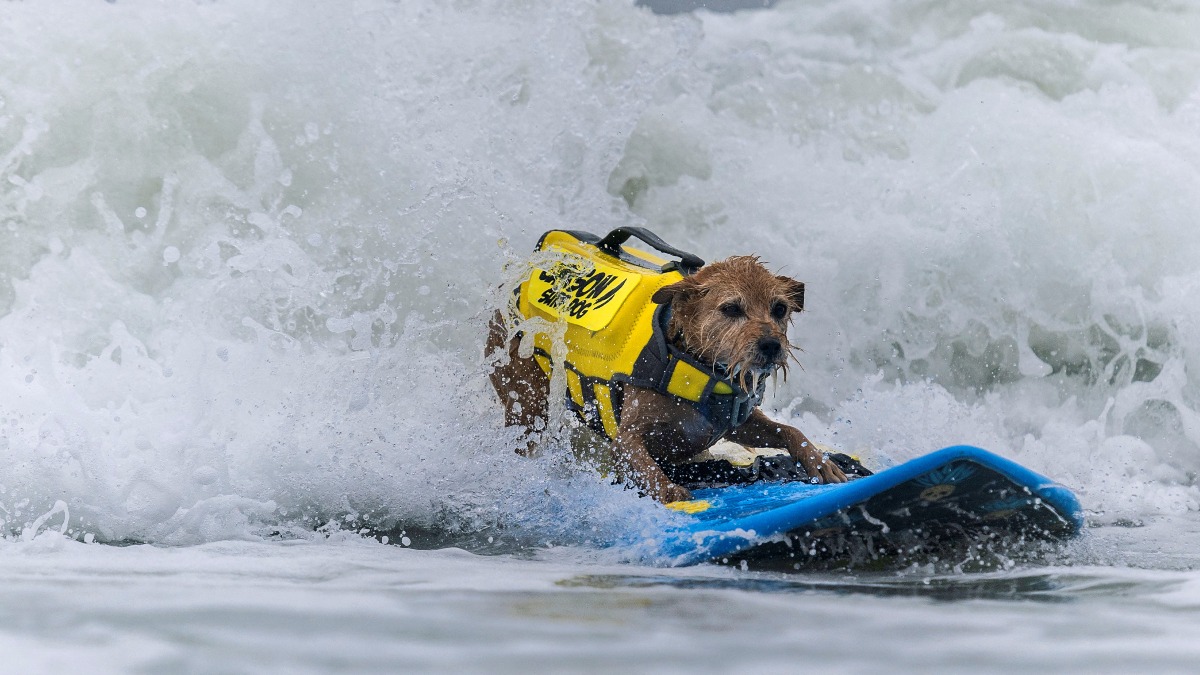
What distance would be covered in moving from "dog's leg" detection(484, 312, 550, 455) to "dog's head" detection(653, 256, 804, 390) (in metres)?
0.86

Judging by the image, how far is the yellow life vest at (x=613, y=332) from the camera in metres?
4.56

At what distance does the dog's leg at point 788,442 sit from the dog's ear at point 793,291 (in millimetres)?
471

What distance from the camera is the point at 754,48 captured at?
9625 mm

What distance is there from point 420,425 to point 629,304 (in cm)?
103

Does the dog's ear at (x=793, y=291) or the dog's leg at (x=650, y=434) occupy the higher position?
the dog's ear at (x=793, y=291)

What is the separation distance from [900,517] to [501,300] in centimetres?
220

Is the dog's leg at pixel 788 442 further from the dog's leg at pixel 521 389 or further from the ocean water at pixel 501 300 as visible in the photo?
the dog's leg at pixel 521 389

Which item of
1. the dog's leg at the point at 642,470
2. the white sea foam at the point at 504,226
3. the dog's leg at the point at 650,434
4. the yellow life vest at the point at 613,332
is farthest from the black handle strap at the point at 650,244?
the dog's leg at the point at 642,470

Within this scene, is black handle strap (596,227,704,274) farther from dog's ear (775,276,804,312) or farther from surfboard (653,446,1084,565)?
surfboard (653,446,1084,565)

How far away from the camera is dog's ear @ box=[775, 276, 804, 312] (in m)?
4.59

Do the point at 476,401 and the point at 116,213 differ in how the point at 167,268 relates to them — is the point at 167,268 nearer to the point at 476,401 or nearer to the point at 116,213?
the point at 116,213

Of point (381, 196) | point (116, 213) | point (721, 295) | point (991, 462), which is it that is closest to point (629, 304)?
point (721, 295)

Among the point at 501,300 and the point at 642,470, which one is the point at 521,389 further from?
the point at 642,470

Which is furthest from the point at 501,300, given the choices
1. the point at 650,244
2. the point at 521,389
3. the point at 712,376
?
the point at 712,376
